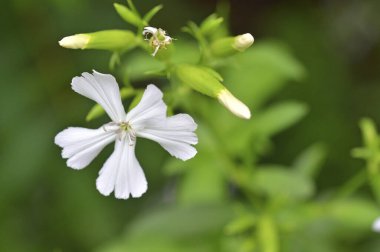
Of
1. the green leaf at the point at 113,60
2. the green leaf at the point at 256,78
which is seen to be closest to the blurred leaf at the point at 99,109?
the green leaf at the point at 113,60

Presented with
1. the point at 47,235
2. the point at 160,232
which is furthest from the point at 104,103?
the point at 47,235

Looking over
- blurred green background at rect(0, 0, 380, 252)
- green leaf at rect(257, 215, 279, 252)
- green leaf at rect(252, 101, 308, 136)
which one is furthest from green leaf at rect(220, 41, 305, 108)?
green leaf at rect(257, 215, 279, 252)

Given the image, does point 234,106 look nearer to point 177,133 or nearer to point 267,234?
point 177,133

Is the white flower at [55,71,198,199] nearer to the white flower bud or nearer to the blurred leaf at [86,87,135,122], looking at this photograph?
the blurred leaf at [86,87,135,122]

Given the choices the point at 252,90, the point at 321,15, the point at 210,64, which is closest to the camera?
the point at 210,64

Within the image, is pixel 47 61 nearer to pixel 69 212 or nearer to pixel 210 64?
pixel 69 212

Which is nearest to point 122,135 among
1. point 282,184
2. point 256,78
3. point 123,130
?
point 123,130

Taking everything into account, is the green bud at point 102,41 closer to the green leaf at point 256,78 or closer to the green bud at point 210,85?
the green bud at point 210,85
